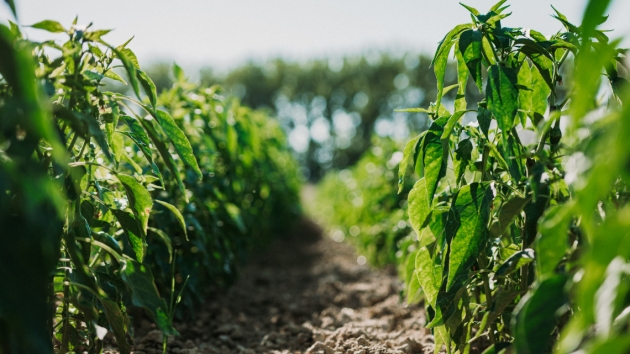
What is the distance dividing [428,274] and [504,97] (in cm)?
58

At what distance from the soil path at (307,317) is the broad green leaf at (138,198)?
886 mm

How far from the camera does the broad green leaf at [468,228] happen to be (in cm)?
143

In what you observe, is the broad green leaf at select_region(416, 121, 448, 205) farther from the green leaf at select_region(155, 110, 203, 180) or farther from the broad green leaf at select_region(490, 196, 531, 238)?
the green leaf at select_region(155, 110, 203, 180)

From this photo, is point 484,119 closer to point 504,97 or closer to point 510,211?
point 504,97

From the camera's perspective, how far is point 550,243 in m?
1.03

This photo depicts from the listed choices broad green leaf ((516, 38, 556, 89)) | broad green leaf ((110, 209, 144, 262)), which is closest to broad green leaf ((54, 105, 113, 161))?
broad green leaf ((110, 209, 144, 262))

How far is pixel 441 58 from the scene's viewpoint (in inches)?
62.0

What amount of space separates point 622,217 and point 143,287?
108 cm

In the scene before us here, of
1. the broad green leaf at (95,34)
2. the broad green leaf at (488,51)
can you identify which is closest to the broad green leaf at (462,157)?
the broad green leaf at (488,51)

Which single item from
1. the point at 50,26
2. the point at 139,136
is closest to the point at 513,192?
the point at 139,136

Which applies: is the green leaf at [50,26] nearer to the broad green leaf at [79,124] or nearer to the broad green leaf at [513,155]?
the broad green leaf at [79,124]

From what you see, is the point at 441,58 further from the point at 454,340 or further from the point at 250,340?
the point at 250,340

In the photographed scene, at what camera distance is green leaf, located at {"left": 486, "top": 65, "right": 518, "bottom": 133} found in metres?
1.38

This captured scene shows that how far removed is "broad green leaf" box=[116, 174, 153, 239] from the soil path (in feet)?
2.91
